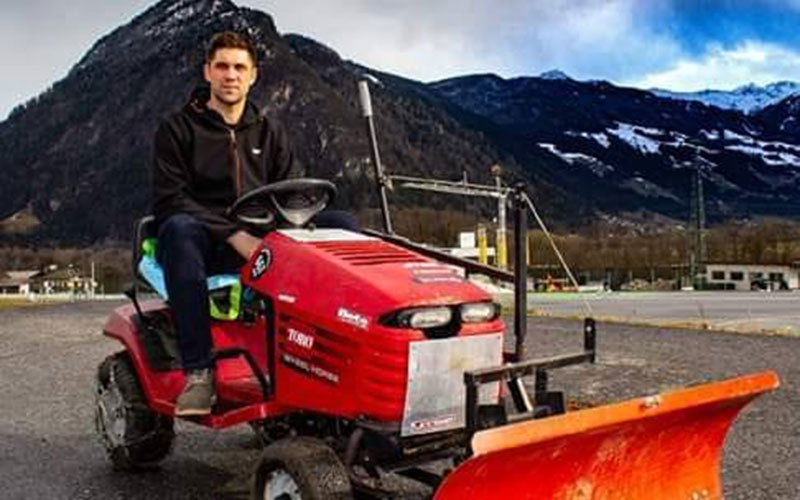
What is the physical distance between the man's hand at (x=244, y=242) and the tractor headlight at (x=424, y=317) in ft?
3.81

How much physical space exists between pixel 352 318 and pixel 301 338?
34 cm

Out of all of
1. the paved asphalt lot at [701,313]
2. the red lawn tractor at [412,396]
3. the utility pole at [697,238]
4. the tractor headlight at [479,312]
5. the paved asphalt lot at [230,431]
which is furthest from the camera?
the utility pole at [697,238]

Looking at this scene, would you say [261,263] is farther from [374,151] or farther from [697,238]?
[697,238]

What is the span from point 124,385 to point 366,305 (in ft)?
7.11

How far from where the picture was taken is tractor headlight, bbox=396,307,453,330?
3518mm

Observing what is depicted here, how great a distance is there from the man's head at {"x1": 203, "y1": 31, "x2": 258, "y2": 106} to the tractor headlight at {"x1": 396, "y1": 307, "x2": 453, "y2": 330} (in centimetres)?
181

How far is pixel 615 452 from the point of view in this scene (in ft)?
11.6

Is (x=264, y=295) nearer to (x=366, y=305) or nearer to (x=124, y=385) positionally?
(x=366, y=305)

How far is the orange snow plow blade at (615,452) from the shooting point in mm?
3035

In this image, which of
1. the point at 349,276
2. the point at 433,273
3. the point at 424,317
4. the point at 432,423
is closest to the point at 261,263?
the point at 349,276

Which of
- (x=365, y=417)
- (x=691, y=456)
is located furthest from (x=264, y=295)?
(x=691, y=456)

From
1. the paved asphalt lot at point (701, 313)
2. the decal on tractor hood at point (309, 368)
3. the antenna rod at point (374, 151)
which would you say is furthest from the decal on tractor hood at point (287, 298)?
the paved asphalt lot at point (701, 313)

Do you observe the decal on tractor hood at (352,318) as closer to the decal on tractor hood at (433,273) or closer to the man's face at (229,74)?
the decal on tractor hood at (433,273)

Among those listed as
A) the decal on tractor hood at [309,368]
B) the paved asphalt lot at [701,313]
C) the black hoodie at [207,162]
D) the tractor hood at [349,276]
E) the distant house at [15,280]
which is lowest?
the distant house at [15,280]
